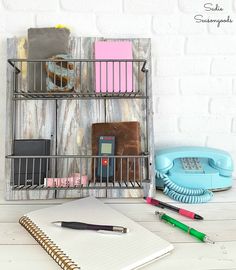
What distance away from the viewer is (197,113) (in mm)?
953

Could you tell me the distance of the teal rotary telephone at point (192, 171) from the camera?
80 cm

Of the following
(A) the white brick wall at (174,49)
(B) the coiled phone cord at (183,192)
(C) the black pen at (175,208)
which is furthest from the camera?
(A) the white brick wall at (174,49)

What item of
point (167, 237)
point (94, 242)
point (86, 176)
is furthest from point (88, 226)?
point (86, 176)

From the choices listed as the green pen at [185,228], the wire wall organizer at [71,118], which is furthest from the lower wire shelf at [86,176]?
the green pen at [185,228]

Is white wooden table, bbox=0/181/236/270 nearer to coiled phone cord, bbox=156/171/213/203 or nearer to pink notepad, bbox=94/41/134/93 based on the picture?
coiled phone cord, bbox=156/171/213/203

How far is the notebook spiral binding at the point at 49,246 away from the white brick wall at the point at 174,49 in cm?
42

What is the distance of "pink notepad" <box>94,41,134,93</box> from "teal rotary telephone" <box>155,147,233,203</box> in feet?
0.78

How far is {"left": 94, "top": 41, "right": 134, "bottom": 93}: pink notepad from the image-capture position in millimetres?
837

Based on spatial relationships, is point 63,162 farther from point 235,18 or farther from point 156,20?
point 235,18

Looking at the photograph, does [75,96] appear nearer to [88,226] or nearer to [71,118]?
[71,118]

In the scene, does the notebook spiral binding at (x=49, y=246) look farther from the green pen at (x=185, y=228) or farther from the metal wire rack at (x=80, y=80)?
the metal wire rack at (x=80, y=80)

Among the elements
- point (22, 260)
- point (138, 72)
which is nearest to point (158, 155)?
point (138, 72)

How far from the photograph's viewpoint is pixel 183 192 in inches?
30.6

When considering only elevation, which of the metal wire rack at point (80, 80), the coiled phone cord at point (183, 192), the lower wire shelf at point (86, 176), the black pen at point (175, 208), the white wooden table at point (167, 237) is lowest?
the white wooden table at point (167, 237)
